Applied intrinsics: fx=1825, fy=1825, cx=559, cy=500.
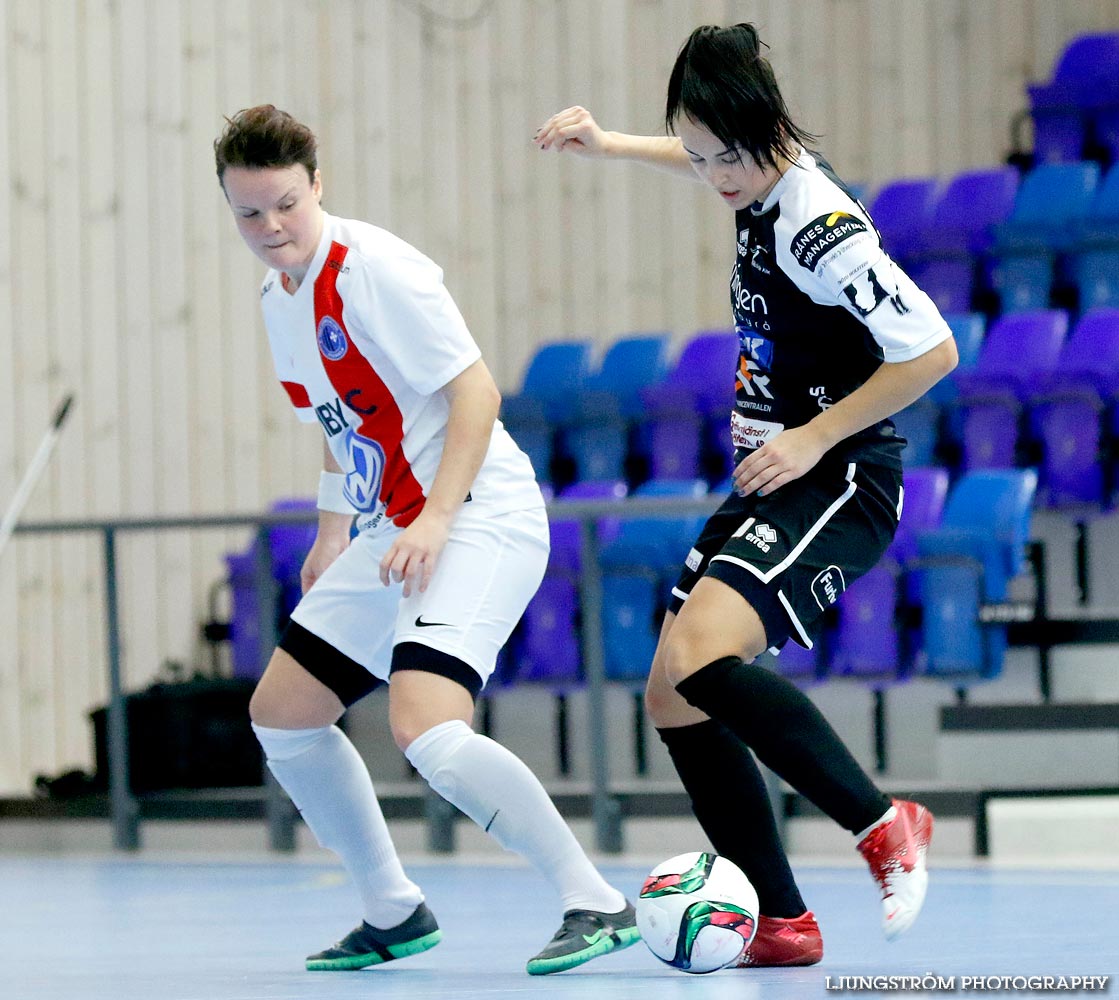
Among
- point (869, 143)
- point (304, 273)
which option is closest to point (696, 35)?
point (304, 273)

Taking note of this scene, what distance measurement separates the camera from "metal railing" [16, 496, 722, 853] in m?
5.26

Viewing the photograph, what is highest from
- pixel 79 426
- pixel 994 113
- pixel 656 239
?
pixel 994 113

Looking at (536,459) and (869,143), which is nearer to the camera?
(536,459)

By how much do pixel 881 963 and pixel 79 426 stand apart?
4.94 metres

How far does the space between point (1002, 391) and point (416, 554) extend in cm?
399

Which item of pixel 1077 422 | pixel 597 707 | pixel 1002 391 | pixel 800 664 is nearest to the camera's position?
pixel 597 707

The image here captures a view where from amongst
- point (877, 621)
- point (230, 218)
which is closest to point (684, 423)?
point (877, 621)

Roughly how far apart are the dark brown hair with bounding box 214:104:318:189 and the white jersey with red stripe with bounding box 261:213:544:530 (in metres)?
0.13

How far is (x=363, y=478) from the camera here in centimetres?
298

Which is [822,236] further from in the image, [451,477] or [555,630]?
[555,630]

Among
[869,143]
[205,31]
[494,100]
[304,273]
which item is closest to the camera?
[304,273]

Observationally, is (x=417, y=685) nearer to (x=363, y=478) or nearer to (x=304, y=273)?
(x=363, y=478)

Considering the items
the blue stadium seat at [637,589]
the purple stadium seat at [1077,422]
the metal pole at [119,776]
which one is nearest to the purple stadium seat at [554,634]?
the blue stadium seat at [637,589]

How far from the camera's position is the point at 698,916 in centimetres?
268
